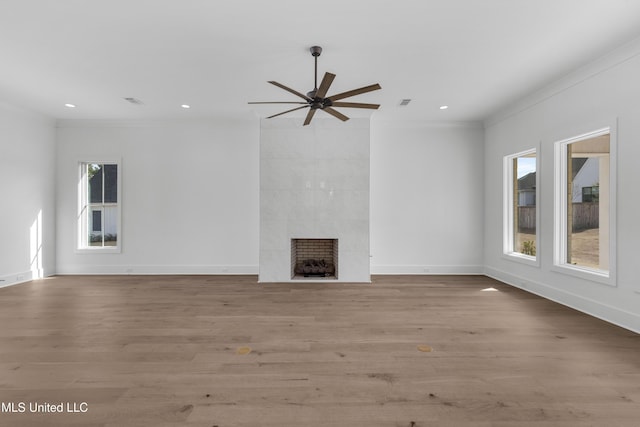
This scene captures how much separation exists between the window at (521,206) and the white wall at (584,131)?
0.38 ft

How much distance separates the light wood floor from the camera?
5.91 feet

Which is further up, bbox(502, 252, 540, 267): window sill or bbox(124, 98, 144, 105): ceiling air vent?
bbox(124, 98, 144, 105): ceiling air vent

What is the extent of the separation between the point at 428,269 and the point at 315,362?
156 inches

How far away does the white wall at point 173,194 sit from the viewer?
5691 mm

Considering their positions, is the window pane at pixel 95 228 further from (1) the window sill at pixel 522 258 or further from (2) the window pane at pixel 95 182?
(1) the window sill at pixel 522 258

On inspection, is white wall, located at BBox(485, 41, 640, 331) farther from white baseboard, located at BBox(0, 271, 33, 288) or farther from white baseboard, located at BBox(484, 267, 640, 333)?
white baseboard, located at BBox(0, 271, 33, 288)

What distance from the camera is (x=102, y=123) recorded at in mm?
5684

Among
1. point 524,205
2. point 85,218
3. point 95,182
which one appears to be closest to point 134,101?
point 95,182

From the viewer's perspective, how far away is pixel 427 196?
581 centimetres

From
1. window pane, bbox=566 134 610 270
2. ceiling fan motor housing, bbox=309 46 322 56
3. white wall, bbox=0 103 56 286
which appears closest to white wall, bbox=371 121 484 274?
window pane, bbox=566 134 610 270

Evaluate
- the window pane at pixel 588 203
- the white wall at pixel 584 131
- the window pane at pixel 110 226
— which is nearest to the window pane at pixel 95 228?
the window pane at pixel 110 226

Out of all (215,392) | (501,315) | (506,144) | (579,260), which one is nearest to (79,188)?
(215,392)

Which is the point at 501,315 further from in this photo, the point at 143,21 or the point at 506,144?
the point at 143,21

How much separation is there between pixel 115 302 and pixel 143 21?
329 centimetres
